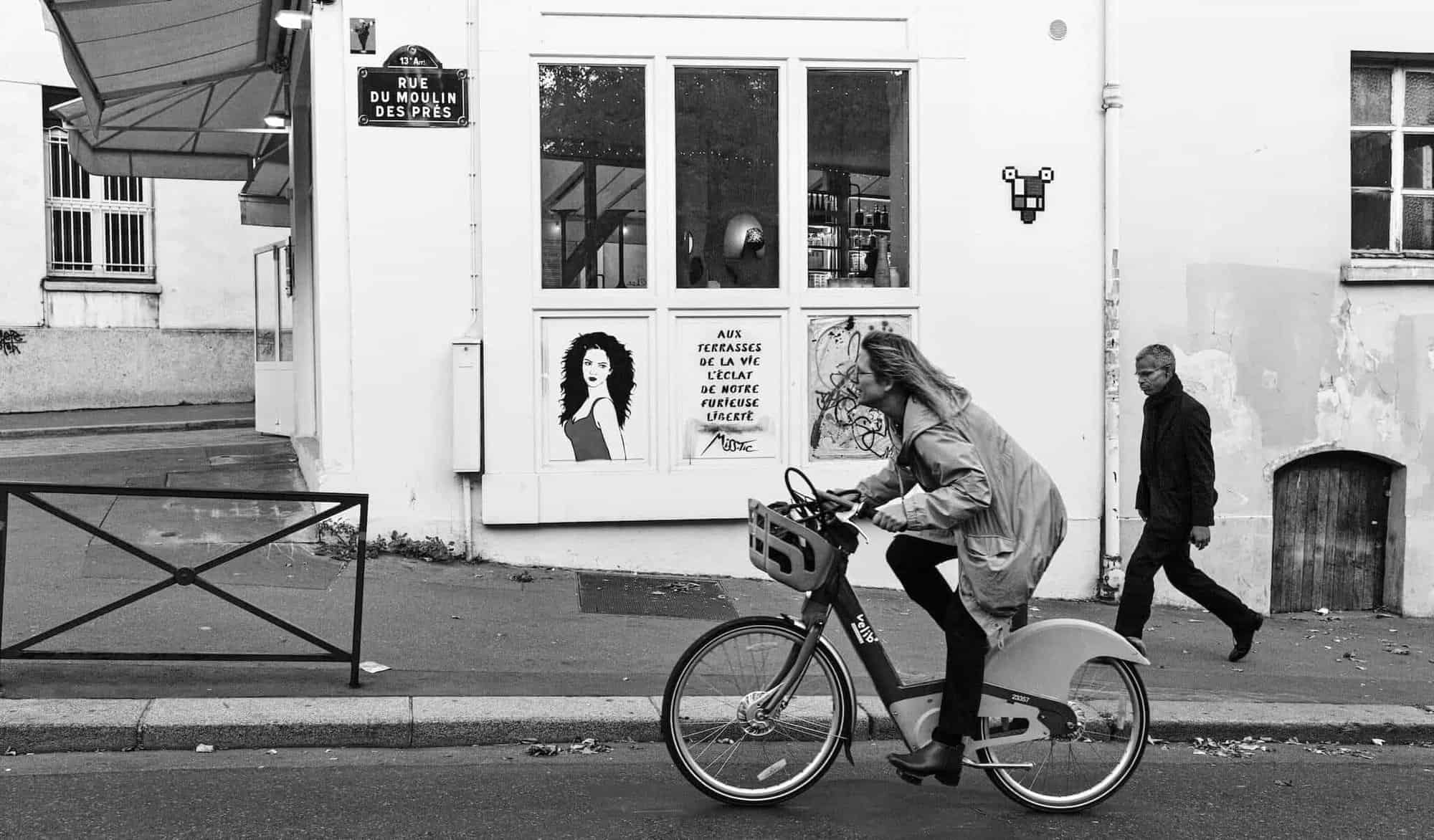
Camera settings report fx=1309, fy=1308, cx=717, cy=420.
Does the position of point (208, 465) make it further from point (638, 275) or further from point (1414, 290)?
point (1414, 290)

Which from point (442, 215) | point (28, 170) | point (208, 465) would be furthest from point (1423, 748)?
point (28, 170)

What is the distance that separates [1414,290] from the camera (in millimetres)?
9562

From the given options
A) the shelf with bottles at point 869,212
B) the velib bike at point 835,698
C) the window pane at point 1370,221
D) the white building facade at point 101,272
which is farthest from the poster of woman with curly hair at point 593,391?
the white building facade at point 101,272

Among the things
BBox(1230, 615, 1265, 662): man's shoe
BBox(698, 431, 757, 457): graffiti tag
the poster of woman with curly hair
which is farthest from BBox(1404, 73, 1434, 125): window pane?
the poster of woman with curly hair

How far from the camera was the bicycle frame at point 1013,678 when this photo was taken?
183 inches

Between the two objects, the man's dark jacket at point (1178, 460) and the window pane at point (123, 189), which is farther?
the window pane at point (123, 189)

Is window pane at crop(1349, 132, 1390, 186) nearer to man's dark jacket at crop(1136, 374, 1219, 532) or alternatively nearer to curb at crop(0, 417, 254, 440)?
man's dark jacket at crop(1136, 374, 1219, 532)

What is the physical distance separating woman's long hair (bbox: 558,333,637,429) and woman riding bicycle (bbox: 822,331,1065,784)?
4.20 metres

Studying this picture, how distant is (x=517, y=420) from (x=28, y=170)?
11712 mm

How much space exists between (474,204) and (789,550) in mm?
4807

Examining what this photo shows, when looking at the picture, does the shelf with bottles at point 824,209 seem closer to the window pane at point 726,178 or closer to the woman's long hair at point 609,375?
the window pane at point 726,178

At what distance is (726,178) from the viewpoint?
885cm

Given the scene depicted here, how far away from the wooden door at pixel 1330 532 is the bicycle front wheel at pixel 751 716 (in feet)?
20.3

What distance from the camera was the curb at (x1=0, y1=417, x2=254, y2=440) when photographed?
1398cm
